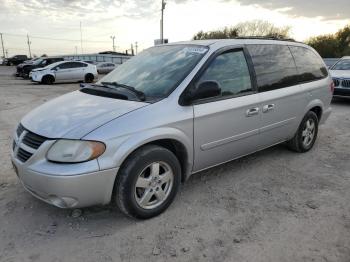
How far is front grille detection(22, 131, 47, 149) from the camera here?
3.20 meters

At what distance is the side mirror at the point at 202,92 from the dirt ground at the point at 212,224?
3.79 ft

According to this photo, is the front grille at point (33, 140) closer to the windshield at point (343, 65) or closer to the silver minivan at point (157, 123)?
the silver minivan at point (157, 123)

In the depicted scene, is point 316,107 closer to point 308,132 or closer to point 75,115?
point 308,132

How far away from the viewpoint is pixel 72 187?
3.02 m

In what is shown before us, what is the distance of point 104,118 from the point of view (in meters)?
3.26

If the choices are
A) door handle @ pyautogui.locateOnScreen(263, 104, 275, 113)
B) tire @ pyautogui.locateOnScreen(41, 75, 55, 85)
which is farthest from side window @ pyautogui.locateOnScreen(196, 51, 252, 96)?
tire @ pyautogui.locateOnScreen(41, 75, 55, 85)

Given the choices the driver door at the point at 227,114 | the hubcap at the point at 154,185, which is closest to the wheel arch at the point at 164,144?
the driver door at the point at 227,114

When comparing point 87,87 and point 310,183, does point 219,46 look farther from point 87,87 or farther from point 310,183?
point 310,183

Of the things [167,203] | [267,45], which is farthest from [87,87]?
[267,45]

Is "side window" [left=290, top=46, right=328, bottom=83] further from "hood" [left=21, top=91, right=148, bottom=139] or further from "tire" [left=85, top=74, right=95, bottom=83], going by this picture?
"tire" [left=85, top=74, right=95, bottom=83]

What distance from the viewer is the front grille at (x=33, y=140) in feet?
10.5

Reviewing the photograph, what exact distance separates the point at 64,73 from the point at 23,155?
19.2 m

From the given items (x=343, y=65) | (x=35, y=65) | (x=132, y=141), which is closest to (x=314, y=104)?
(x=132, y=141)

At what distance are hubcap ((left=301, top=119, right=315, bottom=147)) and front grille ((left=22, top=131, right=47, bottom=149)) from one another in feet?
13.1
